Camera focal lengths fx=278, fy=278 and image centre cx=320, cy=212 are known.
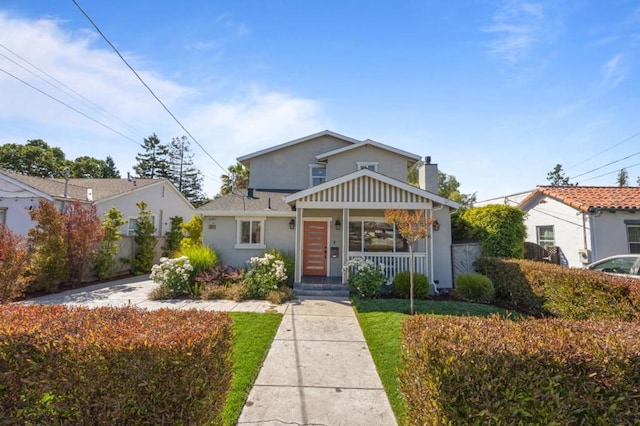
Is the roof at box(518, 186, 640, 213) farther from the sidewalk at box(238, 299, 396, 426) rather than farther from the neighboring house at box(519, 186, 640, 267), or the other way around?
the sidewalk at box(238, 299, 396, 426)

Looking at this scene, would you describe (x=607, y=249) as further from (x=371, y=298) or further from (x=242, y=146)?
(x=242, y=146)

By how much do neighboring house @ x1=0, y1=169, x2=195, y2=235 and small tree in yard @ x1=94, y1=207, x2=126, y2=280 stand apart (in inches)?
114

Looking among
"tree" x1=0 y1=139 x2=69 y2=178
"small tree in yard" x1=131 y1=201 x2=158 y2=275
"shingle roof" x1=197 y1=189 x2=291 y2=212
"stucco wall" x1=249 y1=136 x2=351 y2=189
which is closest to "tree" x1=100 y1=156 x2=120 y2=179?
"tree" x1=0 y1=139 x2=69 y2=178

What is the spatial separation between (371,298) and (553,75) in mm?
9973

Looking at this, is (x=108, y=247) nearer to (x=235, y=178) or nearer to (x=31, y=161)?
(x=235, y=178)

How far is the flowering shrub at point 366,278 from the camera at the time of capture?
379 inches

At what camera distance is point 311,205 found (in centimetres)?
1045

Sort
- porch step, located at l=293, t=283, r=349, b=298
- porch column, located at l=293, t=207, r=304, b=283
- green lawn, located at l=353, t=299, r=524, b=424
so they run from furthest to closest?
porch column, located at l=293, t=207, r=304, b=283 → porch step, located at l=293, t=283, r=349, b=298 → green lawn, located at l=353, t=299, r=524, b=424

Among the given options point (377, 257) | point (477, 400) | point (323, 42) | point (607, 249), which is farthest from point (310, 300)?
point (607, 249)

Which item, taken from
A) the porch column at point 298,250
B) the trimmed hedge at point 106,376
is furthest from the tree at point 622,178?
the trimmed hedge at point 106,376

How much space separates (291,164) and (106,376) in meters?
13.6

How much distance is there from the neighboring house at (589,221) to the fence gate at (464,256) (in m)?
5.16

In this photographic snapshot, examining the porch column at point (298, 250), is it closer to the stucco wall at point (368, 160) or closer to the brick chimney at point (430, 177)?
the stucco wall at point (368, 160)

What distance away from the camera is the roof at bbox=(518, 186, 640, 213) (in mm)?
12188
